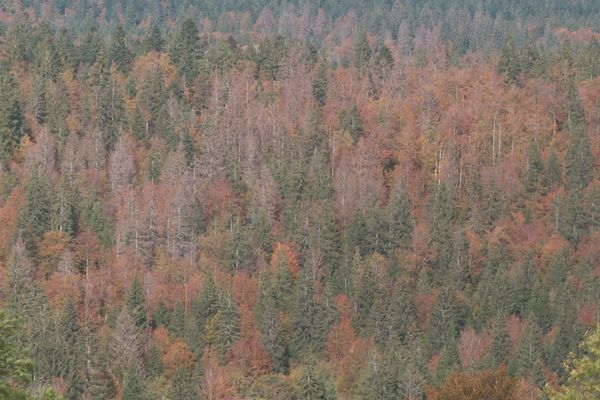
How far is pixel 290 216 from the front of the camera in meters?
96.8

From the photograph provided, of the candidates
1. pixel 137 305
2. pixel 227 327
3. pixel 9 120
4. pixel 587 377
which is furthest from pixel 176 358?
pixel 587 377

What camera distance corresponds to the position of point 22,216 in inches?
3632

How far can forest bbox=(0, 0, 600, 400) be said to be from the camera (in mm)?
79500

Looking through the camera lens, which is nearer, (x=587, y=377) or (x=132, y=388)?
(x=587, y=377)

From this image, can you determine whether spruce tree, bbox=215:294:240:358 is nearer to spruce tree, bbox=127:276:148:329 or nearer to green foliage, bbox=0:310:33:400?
spruce tree, bbox=127:276:148:329

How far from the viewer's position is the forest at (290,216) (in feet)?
261

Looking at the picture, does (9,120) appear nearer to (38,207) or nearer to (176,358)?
(38,207)

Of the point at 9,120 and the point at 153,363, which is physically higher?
the point at 9,120

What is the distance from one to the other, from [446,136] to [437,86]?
24.7 ft

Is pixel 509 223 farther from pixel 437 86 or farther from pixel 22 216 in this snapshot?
pixel 22 216

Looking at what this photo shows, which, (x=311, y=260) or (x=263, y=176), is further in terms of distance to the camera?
(x=263, y=176)

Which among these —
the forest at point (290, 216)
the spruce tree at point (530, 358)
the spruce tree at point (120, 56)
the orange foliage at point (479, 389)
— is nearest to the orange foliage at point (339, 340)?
the forest at point (290, 216)

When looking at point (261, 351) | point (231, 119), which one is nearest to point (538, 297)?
point (261, 351)

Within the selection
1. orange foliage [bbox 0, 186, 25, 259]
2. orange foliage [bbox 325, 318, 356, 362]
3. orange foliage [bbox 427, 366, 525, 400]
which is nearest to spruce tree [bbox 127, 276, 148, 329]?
orange foliage [bbox 0, 186, 25, 259]
